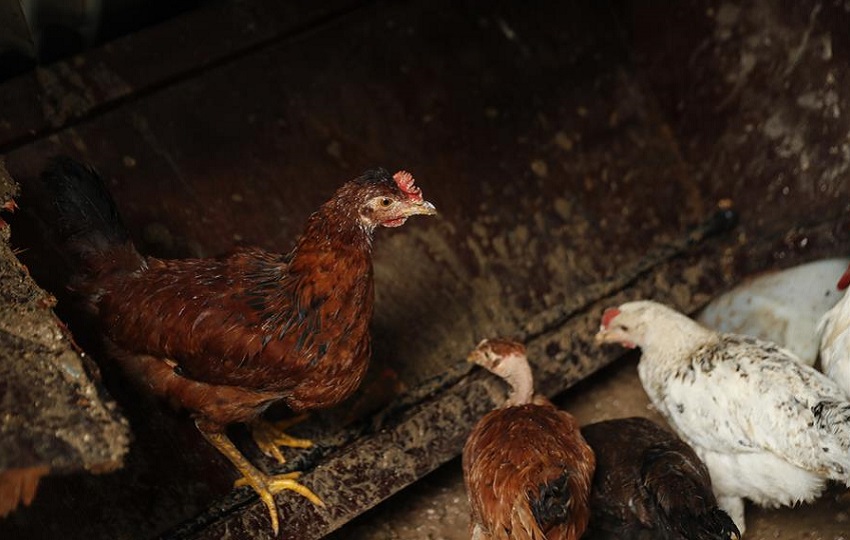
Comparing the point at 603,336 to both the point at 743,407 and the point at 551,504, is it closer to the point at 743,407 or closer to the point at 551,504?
the point at 743,407

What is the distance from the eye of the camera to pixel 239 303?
2869 millimetres

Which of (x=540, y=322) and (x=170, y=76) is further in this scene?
(x=540, y=322)

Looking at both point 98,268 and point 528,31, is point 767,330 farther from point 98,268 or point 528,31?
point 98,268

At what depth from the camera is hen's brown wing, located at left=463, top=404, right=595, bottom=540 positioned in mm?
2781

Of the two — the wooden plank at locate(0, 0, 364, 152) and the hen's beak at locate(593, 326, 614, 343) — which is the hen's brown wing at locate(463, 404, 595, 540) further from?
the wooden plank at locate(0, 0, 364, 152)

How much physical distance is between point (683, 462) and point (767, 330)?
953mm

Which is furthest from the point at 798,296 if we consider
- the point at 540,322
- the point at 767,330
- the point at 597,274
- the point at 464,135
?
the point at 464,135

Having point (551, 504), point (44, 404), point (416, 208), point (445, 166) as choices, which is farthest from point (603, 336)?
point (44, 404)

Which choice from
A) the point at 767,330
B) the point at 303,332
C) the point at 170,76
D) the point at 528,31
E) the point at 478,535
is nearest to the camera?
the point at 303,332

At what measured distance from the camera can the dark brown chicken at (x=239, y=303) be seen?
283 centimetres

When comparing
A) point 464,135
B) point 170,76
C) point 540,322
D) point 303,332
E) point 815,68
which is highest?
point 170,76

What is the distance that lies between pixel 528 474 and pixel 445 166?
1462mm

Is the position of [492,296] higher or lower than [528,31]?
lower

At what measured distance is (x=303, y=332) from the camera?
2854 mm
